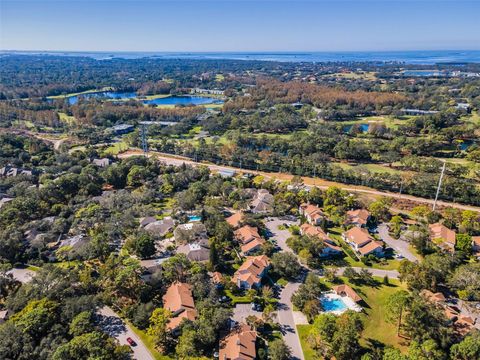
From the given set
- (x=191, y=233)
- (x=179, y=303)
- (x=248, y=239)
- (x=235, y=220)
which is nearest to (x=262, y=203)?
(x=235, y=220)

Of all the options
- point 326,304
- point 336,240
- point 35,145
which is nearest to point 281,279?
point 326,304

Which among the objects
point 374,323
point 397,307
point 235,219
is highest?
point 397,307

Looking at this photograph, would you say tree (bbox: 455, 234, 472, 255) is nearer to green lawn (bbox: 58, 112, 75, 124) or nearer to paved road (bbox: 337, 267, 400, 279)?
paved road (bbox: 337, 267, 400, 279)

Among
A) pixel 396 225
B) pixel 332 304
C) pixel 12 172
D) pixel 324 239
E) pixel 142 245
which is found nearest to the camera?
pixel 332 304

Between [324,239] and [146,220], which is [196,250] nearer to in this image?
[146,220]

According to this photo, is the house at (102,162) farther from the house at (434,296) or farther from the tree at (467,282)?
the tree at (467,282)

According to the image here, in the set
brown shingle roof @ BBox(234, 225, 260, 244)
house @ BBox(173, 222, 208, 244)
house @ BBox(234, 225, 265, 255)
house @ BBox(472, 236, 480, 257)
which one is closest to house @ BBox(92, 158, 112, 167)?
house @ BBox(173, 222, 208, 244)

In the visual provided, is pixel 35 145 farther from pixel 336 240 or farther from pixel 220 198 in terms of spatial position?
pixel 336 240
